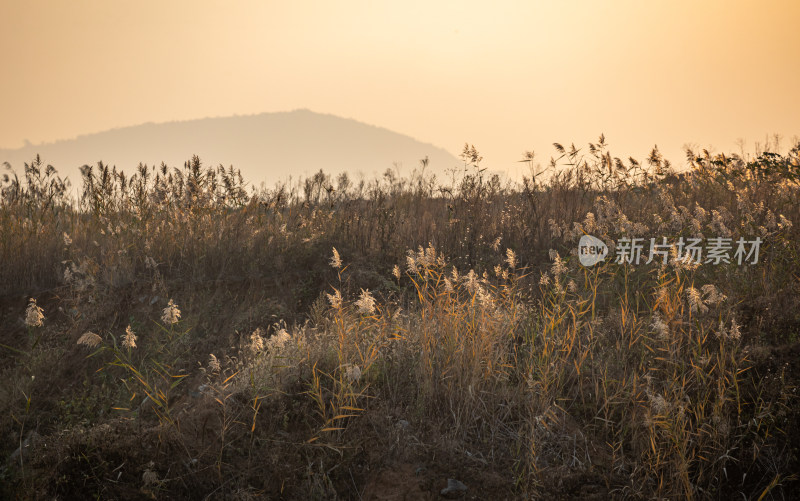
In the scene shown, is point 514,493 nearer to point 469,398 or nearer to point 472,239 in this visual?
point 469,398

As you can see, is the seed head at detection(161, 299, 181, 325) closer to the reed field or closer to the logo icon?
the reed field

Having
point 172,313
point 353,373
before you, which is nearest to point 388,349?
point 353,373

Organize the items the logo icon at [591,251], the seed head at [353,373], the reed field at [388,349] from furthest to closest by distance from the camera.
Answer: the logo icon at [591,251] < the seed head at [353,373] < the reed field at [388,349]

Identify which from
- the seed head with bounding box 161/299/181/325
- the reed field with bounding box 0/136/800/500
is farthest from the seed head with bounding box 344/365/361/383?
the seed head with bounding box 161/299/181/325

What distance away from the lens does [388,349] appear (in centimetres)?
408

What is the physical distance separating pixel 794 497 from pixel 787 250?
132 inches

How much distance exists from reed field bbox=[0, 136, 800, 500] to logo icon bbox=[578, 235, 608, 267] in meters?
0.17

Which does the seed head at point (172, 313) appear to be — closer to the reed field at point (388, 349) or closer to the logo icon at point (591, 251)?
the reed field at point (388, 349)

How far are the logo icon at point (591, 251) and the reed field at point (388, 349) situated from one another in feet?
0.55

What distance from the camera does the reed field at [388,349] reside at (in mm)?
3172

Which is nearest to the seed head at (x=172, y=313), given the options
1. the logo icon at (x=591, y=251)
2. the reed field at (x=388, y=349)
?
the reed field at (x=388, y=349)

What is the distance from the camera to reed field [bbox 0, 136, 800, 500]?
3172 millimetres

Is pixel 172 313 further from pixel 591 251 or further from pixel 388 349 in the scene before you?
pixel 591 251

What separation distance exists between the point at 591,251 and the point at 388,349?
9.16 ft
